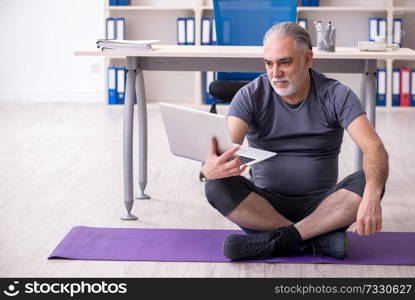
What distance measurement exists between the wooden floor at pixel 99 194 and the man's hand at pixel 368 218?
19cm

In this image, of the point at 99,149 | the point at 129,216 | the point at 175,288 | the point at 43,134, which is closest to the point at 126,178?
the point at 129,216

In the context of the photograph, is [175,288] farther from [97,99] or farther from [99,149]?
[97,99]

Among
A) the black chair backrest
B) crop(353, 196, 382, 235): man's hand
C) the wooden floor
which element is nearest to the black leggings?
crop(353, 196, 382, 235): man's hand

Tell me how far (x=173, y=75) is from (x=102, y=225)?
371 centimetres

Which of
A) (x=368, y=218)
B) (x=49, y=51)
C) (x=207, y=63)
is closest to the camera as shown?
(x=368, y=218)

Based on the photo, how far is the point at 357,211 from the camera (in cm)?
286

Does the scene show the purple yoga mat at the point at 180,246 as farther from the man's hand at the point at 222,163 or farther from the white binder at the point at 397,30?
the white binder at the point at 397,30

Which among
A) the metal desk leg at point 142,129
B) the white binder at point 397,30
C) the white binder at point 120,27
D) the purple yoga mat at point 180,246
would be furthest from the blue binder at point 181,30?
the purple yoga mat at point 180,246

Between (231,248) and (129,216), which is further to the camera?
(129,216)

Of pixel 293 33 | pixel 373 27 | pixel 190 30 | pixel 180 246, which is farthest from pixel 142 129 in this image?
pixel 373 27

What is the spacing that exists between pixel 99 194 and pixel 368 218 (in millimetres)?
1649

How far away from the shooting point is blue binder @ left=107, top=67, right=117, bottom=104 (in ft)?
22.4

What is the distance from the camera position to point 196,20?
6785 millimetres

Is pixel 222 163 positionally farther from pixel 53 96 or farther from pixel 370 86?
pixel 53 96
